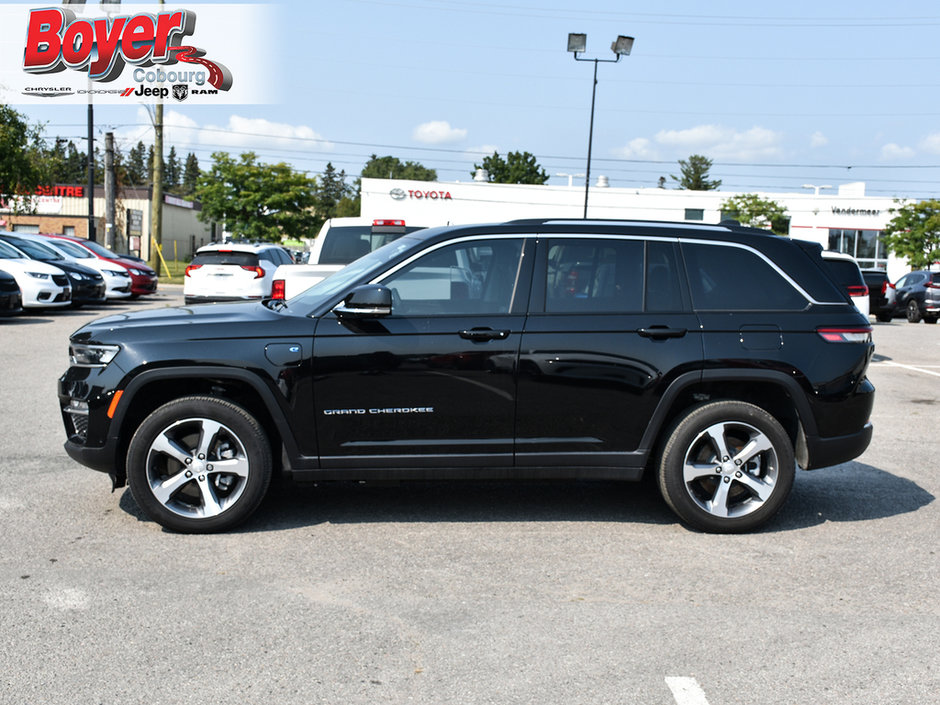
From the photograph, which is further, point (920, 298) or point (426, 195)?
point (426, 195)

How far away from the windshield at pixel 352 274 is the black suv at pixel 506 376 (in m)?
0.03

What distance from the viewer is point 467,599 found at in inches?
170

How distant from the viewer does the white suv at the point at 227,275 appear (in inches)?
751

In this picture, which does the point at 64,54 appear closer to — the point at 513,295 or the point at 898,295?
the point at 898,295

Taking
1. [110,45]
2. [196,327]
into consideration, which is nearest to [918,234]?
[110,45]

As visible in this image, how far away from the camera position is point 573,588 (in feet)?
14.8

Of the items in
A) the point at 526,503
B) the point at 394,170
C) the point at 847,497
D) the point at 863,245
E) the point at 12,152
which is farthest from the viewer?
the point at 394,170

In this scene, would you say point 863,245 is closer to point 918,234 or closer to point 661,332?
point 918,234

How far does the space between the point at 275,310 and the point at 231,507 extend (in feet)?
3.80

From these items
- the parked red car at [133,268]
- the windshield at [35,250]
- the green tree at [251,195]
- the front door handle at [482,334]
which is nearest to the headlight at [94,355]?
the front door handle at [482,334]

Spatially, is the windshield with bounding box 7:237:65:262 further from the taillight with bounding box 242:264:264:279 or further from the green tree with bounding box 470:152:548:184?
the green tree with bounding box 470:152:548:184

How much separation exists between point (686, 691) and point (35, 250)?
20590 mm

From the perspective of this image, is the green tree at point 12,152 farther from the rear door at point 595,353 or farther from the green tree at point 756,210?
the green tree at point 756,210

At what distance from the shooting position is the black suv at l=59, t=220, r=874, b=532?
5176 millimetres
